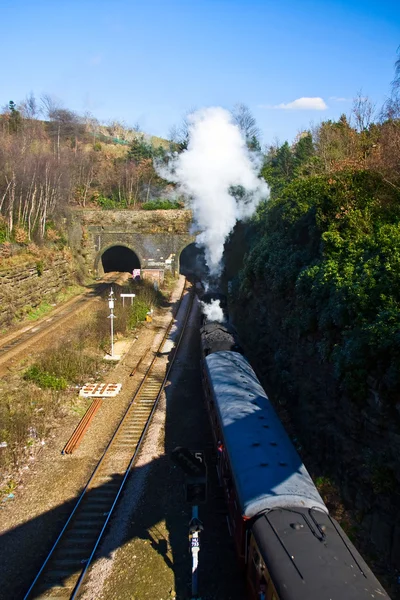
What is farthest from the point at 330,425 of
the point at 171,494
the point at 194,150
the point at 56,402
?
the point at 194,150

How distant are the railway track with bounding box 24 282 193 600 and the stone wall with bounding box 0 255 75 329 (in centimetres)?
1296

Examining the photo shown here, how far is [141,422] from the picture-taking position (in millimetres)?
14680

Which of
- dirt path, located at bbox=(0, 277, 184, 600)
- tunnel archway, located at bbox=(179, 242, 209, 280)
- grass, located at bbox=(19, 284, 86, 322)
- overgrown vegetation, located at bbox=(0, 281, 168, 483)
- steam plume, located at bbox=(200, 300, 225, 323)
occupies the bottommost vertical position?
dirt path, located at bbox=(0, 277, 184, 600)

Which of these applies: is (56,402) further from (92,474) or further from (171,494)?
(171,494)

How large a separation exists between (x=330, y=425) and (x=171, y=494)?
14.7 feet

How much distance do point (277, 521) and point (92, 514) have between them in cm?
549

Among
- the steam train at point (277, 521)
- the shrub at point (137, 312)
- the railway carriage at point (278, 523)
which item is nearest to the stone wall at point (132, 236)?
the shrub at point (137, 312)

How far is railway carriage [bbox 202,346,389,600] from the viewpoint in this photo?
528cm

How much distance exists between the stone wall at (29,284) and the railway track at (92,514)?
42.5 feet

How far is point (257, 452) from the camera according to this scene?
8.28m

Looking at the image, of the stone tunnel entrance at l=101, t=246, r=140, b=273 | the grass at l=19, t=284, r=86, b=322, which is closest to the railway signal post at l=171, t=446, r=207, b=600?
the grass at l=19, t=284, r=86, b=322

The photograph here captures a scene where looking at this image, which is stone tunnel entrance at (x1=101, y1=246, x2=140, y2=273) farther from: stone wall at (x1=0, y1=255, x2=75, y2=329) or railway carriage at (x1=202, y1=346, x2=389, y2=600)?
railway carriage at (x1=202, y1=346, x2=389, y2=600)

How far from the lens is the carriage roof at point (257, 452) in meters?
6.96

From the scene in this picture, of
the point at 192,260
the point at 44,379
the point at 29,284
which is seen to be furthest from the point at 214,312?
the point at 192,260
